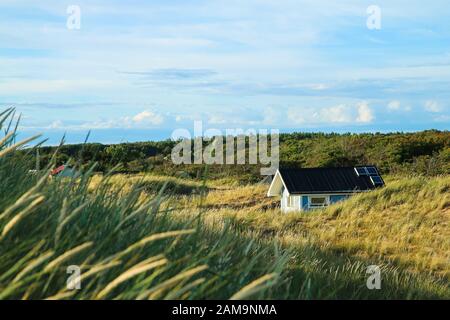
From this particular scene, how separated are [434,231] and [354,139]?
2902 cm

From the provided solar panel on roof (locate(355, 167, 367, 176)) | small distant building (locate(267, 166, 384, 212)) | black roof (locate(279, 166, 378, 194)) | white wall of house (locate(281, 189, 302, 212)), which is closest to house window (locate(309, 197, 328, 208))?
small distant building (locate(267, 166, 384, 212))

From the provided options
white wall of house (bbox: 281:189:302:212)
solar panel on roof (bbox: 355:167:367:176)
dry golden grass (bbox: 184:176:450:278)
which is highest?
dry golden grass (bbox: 184:176:450:278)

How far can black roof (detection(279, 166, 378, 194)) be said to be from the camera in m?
20.0

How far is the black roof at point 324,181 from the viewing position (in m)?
20.0

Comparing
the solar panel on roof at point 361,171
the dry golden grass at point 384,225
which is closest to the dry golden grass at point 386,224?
the dry golden grass at point 384,225

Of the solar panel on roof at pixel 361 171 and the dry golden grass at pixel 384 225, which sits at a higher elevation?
the dry golden grass at pixel 384 225

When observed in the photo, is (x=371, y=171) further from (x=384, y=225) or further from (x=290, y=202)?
(x=384, y=225)

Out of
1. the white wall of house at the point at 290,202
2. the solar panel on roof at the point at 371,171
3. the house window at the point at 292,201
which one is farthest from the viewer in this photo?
the solar panel on roof at the point at 371,171

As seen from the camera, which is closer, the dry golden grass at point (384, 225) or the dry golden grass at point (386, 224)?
the dry golden grass at point (384, 225)

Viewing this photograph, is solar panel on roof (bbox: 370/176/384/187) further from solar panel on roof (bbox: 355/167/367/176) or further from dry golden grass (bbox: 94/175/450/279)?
dry golden grass (bbox: 94/175/450/279)

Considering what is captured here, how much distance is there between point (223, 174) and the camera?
37000mm

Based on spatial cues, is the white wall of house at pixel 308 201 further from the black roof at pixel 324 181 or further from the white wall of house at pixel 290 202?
the black roof at pixel 324 181
